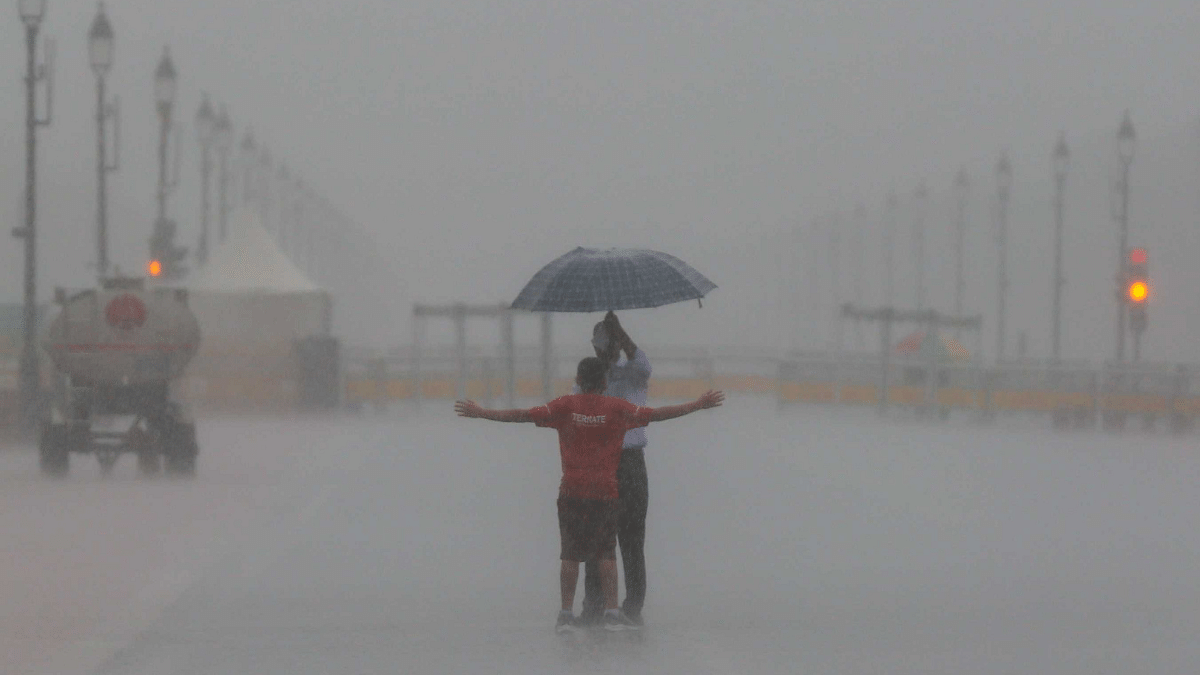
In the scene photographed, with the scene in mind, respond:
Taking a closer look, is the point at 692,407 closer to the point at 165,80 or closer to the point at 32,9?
the point at 32,9

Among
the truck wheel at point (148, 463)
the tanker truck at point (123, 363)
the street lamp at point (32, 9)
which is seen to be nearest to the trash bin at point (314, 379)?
the street lamp at point (32, 9)

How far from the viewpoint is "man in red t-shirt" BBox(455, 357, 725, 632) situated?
1115cm

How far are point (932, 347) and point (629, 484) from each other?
36926 mm

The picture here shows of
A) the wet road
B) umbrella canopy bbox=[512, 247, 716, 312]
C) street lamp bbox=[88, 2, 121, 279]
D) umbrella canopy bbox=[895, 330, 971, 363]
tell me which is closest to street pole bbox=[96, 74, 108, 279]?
street lamp bbox=[88, 2, 121, 279]

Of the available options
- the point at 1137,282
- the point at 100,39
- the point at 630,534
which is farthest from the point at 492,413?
the point at 1137,282

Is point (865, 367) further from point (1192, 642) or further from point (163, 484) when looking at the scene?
point (1192, 642)

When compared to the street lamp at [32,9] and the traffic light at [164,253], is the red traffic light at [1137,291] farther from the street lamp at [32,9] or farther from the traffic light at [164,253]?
the street lamp at [32,9]

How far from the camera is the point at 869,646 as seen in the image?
1116 cm

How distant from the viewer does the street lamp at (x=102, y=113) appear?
34.2 m

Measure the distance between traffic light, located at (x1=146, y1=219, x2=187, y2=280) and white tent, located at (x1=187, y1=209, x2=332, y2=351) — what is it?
246 cm

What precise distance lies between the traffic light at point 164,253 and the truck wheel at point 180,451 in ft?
51.1

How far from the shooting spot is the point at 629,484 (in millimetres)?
11703

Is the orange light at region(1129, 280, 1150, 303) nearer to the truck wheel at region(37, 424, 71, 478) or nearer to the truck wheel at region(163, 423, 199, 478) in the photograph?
the truck wheel at region(163, 423, 199, 478)

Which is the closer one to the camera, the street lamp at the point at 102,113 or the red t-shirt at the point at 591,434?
the red t-shirt at the point at 591,434
